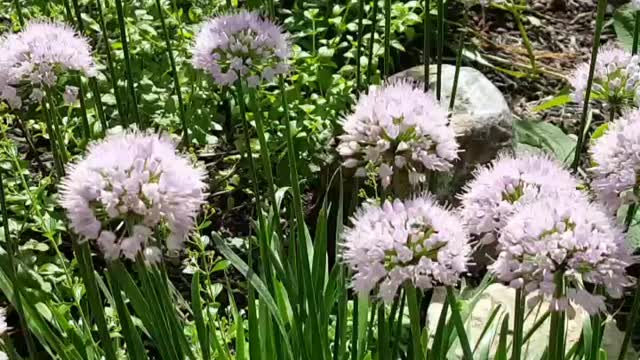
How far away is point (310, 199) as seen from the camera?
3.76m

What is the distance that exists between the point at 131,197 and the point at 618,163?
33.7 inches

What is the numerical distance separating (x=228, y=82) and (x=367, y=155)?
0.53 meters

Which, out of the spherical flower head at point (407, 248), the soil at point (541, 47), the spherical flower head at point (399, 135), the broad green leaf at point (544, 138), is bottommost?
the soil at point (541, 47)

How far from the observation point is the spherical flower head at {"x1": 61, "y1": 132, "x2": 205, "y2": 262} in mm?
1463

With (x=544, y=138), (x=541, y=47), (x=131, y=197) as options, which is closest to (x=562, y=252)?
(x=131, y=197)

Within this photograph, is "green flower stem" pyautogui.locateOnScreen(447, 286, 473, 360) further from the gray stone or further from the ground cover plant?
the gray stone

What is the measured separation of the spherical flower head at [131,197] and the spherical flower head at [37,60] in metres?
0.50

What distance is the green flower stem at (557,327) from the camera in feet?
4.85

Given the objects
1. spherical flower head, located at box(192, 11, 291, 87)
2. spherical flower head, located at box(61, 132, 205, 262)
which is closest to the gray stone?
spherical flower head, located at box(192, 11, 291, 87)

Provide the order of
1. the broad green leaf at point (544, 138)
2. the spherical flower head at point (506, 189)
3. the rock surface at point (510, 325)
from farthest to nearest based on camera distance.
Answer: the broad green leaf at point (544, 138) → the rock surface at point (510, 325) → the spherical flower head at point (506, 189)

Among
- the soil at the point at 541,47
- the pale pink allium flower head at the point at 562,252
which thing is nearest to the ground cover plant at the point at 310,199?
the pale pink allium flower head at the point at 562,252

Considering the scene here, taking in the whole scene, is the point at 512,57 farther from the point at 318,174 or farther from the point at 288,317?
the point at 288,317

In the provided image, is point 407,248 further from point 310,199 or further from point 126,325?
point 310,199

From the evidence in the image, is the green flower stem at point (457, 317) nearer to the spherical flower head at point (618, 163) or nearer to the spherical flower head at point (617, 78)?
the spherical flower head at point (618, 163)
